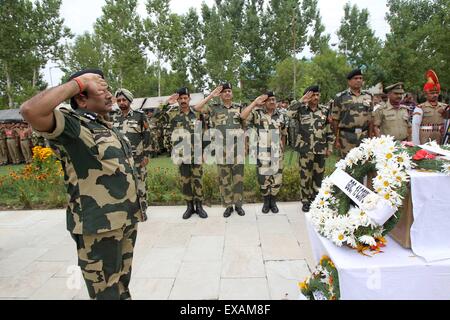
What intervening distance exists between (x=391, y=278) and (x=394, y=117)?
12.1ft

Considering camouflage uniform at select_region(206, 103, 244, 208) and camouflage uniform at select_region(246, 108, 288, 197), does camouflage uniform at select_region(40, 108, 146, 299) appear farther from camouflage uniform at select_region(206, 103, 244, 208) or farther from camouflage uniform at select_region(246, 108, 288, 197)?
camouflage uniform at select_region(246, 108, 288, 197)

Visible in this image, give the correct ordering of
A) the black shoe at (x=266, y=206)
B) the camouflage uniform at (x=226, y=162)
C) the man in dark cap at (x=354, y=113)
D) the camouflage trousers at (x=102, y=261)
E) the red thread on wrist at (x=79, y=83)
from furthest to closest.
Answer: the black shoe at (x=266, y=206), the camouflage uniform at (x=226, y=162), the man in dark cap at (x=354, y=113), the camouflage trousers at (x=102, y=261), the red thread on wrist at (x=79, y=83)

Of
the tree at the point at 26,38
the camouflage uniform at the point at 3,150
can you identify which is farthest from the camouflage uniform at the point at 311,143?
the tree at the point at 26,38

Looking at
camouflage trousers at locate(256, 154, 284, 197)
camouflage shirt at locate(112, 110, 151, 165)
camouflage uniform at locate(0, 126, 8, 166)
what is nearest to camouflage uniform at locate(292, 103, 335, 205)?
camouflage trousers at locate(256, 154, 284, 197)

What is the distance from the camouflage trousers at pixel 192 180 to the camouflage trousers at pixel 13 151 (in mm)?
11088

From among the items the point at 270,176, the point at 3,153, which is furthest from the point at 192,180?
the point at 3,153

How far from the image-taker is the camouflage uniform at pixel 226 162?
4820 mm

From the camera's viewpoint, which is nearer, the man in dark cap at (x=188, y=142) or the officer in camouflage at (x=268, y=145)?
the man in dark cap at (x=188, y=142)

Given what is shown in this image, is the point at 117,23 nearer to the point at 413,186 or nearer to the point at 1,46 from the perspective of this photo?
the point at 1,46

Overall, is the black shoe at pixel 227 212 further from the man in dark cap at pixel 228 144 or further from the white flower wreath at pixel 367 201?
the white flower wreath at pixel 367 201

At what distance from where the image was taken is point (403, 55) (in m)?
18.3

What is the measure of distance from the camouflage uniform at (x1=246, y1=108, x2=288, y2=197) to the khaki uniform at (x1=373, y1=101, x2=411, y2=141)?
1.53m

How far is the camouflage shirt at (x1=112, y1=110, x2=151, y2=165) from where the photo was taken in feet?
15.7
